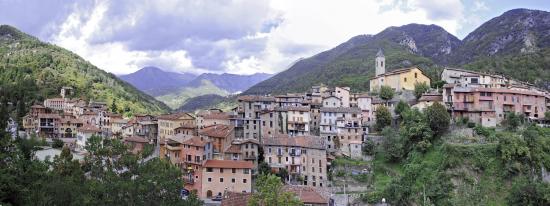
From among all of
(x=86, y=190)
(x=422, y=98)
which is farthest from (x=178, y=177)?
(x=422, y=98)

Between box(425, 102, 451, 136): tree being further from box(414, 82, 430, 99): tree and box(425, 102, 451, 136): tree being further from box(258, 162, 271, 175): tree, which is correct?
box(258, 162, 271, 175): tree

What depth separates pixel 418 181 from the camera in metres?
41.3

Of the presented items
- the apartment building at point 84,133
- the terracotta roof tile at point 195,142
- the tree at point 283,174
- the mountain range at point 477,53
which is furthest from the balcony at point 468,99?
the apartment building at point 84,133

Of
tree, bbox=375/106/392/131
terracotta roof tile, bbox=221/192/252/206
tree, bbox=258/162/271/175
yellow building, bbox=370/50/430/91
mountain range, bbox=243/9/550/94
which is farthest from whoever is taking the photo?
mountain range, bbox=243/9/550/94

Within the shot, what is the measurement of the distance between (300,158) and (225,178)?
26.4 feet

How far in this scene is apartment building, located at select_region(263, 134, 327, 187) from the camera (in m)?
47.3

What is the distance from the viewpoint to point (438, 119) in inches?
1831

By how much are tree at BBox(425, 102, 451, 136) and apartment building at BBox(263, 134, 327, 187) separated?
10992 millimetres

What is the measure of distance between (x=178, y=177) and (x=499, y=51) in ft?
369

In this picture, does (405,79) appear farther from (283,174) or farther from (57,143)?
(57,143)

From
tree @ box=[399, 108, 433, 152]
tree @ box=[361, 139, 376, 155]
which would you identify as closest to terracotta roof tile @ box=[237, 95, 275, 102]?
tree @ box=[361, 139, 376, 155]

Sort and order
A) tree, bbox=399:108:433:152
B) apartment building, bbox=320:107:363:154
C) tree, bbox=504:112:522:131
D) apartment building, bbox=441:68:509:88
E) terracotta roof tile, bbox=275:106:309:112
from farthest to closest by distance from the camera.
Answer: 1. apartment building, bbox=441:68:509:88
2. terracotta roof tile, bbox=275:106:309:112
3. apartment building, bbox=320:107:363:154
4. tree, bbox=504:112:522:131
5. tree, bbox=399:108:433:152

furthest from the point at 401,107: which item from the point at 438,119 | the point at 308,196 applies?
the point at 308,196

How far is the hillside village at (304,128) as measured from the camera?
46.2 m
